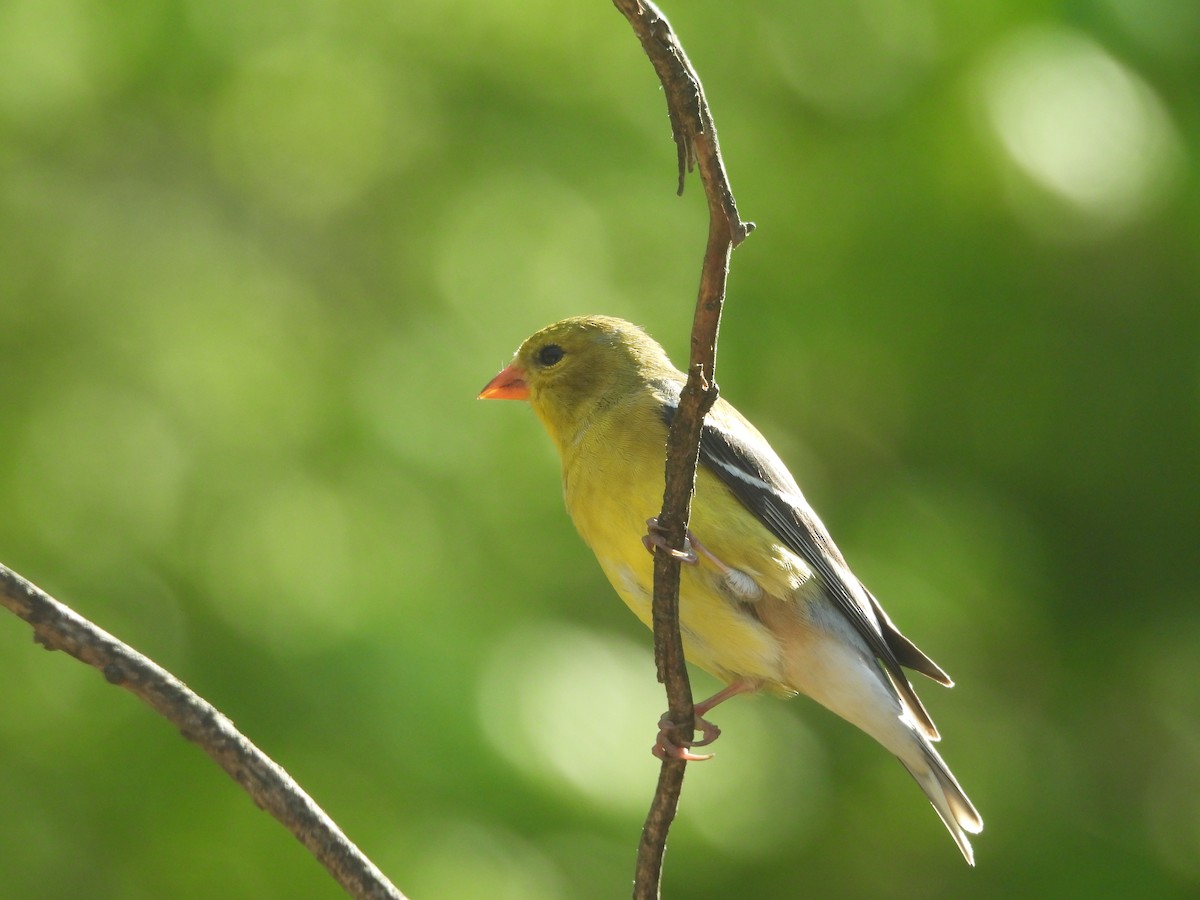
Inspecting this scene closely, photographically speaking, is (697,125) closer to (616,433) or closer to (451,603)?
(616,433)

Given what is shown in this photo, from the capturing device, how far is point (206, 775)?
4.40 meters

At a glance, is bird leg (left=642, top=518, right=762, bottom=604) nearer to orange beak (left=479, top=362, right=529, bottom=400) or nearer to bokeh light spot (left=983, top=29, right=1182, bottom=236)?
orange beak (left=479, top=362, right=529, bottom=400)

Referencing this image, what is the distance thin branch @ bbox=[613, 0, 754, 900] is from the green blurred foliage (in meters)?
1.96

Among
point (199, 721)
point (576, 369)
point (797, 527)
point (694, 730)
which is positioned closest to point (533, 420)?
point (576, 369)

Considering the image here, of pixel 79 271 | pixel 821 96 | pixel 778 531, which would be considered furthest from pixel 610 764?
pixel 821 96

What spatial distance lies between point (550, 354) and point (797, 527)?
3.34 feet

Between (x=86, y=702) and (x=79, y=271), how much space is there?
1.77 m

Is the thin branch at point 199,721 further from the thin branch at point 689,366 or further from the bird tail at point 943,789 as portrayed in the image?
the bird tail at point 943,789

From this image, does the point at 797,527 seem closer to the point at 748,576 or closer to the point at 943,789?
the point at 748,576

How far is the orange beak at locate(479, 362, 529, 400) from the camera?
163 inches

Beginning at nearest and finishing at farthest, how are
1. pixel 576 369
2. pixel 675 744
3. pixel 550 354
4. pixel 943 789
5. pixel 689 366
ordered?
pixel 689 366 → pixel 675 744 → pixel 943 789 → pixel 576 369 → pixel 550 354

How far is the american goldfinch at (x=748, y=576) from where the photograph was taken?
322 centimetres

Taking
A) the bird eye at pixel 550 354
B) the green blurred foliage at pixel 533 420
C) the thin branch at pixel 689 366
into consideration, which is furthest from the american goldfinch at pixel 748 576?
the green blurred foliage at pixel 533 420

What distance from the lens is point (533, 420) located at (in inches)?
213
